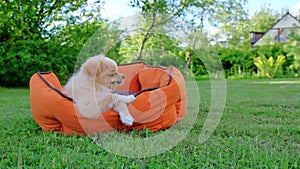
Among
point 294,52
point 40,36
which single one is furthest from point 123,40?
point 294,52

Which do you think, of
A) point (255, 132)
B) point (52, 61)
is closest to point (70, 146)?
point (255, 132)

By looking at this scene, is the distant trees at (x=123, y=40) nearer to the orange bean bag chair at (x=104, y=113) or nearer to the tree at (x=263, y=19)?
the orange bean bag chair at (x=104, y=113)

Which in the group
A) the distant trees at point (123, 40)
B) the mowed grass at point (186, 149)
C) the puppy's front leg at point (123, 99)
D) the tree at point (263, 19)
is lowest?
the mowed grass at point (186, 149)

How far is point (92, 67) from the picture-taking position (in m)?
2.65

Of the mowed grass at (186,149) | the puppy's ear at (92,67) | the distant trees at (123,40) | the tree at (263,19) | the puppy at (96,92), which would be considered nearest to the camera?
the mowed grass at (186,149)

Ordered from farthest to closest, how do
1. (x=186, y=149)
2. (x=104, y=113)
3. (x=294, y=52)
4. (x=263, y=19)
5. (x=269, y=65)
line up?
(x=263, y=19), (x=269, y=65), (x=294, y=52), (x=104, y=113), (x=186, y=149)

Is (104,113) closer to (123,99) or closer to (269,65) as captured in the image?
(123,99)

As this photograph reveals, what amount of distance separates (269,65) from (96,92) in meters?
12.5

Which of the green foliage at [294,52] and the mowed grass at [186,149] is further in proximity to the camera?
the green foliage at [294,52]

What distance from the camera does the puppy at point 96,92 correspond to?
254cm

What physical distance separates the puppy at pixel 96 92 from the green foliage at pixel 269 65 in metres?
12.2

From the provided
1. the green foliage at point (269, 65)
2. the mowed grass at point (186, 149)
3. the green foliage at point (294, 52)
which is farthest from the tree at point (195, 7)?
the mowed grass at point (186, 149)

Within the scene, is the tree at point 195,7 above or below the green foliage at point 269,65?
above

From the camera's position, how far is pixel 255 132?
2646 mm
